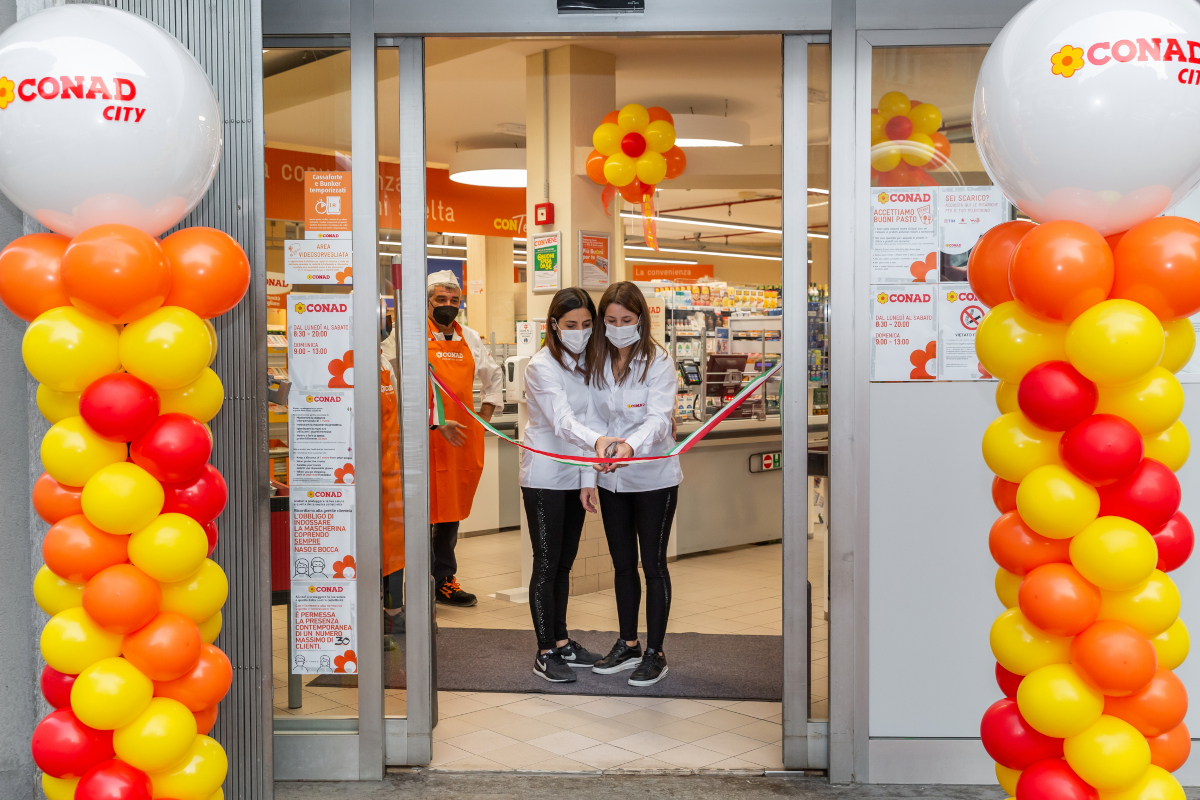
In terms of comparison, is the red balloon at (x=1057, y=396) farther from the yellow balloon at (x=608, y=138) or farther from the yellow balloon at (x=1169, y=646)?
the yellow balloon at (x=608, y=138)

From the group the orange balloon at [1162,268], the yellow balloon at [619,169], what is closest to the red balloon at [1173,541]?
the orange balloon at [1162,268]

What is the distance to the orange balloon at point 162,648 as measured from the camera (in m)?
1.89

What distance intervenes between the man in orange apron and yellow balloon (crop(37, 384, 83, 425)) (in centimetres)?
261

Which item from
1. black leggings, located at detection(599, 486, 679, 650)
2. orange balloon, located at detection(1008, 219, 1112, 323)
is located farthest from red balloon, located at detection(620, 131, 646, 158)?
orange balloon, located at detection(1008, 219, 1112, 323)

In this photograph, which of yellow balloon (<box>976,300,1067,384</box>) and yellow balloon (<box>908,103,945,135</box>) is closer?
yellow balloon (<box>976,300,1067,384</box>)

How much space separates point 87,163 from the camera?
73.5 inches

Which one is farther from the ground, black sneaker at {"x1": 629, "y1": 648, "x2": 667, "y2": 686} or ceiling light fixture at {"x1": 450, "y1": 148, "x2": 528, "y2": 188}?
ceiling light fixture at {"x1": 450, "y1": 148, "x2": 528, "y2": 188}

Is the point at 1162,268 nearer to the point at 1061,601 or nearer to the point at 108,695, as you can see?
the point at 1061,601

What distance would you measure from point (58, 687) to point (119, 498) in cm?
43

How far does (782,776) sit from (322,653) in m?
1.42

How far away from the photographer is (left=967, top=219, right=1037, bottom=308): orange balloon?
1996 millimetres

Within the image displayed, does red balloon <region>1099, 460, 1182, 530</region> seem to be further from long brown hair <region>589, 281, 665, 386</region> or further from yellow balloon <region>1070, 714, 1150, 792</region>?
long brown hair <region>589, 281, 665, 386</region>

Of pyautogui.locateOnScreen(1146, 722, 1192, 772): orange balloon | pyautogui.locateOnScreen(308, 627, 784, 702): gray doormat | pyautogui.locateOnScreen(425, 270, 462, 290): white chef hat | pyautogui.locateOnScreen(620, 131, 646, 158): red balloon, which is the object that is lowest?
pyautogui.locateOnScreen(308, 627, 784, 702): gray doormat


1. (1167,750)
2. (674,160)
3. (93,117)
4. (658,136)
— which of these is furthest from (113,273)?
(674,160)
